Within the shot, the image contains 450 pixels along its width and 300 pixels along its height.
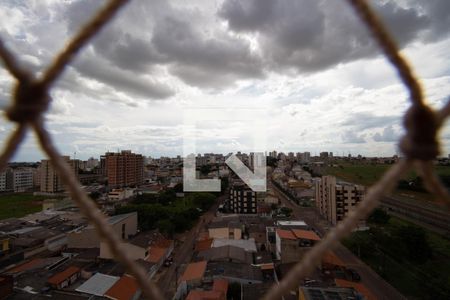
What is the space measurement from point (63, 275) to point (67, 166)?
7274 millimetres

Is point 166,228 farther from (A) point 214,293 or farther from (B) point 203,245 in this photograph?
(A) point 214,293

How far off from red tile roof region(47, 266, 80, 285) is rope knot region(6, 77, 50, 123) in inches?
277

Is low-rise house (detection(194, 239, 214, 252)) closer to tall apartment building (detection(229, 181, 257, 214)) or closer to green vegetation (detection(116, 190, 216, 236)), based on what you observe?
green vegetation (detection(116, 190, 216, 236))

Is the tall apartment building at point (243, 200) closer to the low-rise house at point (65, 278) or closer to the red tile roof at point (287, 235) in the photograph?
the red tile roof at point (287, 235)

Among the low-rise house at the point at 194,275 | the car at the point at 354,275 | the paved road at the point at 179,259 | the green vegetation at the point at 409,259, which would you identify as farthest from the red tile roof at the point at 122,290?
the green vegetation at the point at 409,259

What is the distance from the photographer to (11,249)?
880 centimetres

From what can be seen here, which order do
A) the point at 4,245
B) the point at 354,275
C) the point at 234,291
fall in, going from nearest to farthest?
the point at 234,291 < the point at 354,275 < the point at 4,245

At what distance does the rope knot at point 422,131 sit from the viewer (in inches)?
15.2

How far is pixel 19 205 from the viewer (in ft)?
55.0

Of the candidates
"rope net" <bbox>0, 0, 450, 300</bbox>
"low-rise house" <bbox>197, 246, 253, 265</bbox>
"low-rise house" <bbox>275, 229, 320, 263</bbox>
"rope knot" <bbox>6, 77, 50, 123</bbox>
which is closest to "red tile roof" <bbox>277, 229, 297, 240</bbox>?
"low-rise house" <bbox>275, 229, 320, 263</bbox>

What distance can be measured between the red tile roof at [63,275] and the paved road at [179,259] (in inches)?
77.3

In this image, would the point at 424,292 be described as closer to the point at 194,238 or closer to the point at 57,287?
the point at 194,238

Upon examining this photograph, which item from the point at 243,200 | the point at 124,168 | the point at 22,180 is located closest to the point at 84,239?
the point at 243,200

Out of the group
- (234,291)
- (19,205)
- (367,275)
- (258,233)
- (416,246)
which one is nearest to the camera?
(234,291)
